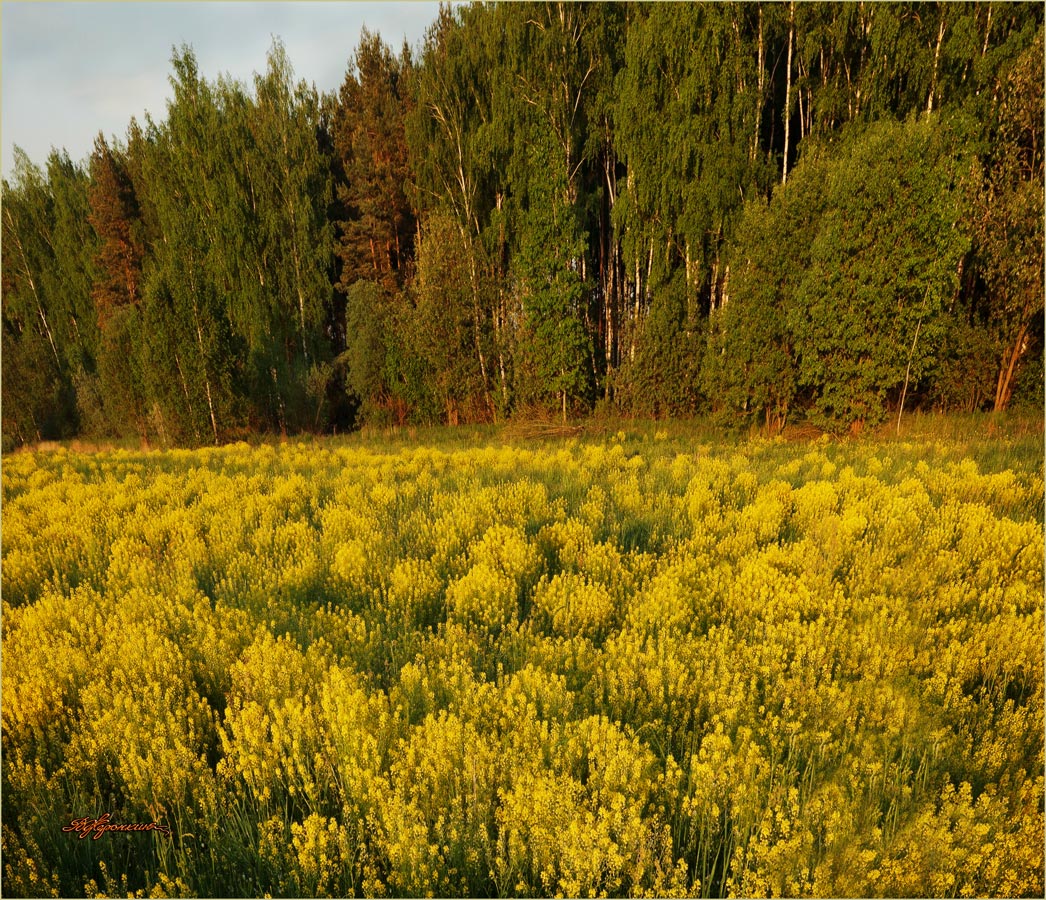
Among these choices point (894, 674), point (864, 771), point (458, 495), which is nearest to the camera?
point (864, 771)

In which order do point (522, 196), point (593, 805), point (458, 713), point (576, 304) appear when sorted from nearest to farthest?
point (593, 805) < point (458, 713) < point (576, 304) < point (522, 196)

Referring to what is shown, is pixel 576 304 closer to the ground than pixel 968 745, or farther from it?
farther from it

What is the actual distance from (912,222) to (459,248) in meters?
13.4

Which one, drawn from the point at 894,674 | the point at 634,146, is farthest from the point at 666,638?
the point at 634,146

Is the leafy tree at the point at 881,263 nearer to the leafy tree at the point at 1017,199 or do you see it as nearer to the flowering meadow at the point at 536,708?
the leafy tree at the point at 1017,199

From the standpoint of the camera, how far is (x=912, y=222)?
445 inches

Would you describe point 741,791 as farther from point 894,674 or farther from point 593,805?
point 894,674
